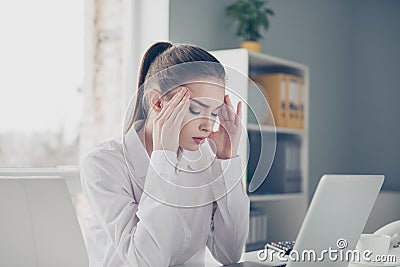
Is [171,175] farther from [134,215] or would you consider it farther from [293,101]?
[293,101]

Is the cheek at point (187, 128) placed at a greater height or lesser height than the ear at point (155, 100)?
lesser

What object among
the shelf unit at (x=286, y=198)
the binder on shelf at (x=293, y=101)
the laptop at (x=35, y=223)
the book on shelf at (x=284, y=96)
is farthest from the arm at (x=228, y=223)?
the binder on shelf at (x=293, y=101)

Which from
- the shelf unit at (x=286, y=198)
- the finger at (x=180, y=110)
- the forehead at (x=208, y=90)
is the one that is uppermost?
the forehead at (x=208, y=90)

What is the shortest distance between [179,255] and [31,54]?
1621 millimetres

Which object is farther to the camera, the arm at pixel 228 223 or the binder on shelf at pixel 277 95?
the binder on shelf at pixel 277 95

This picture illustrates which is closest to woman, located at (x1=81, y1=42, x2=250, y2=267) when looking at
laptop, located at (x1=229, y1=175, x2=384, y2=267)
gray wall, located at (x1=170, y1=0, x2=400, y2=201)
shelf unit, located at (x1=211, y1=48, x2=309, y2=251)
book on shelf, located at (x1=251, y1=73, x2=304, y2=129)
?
laptop, located at (x1=229, y1=175, x2=384, y2=267)

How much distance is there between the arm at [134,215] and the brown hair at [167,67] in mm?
132

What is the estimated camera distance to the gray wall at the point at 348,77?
13.2 feet

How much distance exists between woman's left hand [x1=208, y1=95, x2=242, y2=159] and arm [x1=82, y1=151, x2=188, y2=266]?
0.15 metres

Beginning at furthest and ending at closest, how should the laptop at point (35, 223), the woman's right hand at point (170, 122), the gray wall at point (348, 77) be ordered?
the gray wall at point (348, 77) → the laptop at point (35, 223) → the woman's right hand at point (170, 122)

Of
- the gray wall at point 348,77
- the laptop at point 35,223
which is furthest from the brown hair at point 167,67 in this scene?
the gray wall at point 348,77

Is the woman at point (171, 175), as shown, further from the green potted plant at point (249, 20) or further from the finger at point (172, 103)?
the green potted plant at point (249, 20)

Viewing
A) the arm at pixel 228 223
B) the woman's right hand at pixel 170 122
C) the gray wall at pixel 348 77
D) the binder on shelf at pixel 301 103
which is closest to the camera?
the woman's right hand at pixel 170 122

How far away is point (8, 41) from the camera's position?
2.87 m
